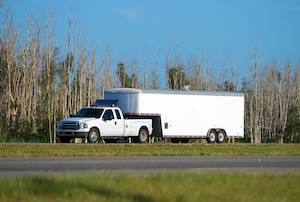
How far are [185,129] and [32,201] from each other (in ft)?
118

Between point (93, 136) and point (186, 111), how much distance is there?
7.52m

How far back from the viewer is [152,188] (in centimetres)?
1312

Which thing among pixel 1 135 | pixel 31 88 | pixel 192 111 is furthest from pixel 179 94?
pixel 31 88

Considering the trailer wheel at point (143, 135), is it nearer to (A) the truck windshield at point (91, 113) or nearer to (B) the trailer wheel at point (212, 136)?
(A) the truck windshield at point (91, 113)

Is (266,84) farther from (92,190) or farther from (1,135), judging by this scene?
(92,190)

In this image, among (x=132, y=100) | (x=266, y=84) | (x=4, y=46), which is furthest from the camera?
(x=266, y=84)

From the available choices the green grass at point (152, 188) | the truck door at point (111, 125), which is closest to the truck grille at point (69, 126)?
the truck door at point (111, 125)

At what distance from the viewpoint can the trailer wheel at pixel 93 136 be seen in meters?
41.9

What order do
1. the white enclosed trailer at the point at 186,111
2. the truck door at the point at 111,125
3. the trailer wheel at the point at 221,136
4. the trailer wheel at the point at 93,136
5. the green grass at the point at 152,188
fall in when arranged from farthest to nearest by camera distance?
the trailer wheel at the point at 221,136 < the white enclosed trailer at the point at 186,111 < the truck door at the point at 111,125 < the trailer wheel at the point at 93,136 < the green grass at the point at 152,188

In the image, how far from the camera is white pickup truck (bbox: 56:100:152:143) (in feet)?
137

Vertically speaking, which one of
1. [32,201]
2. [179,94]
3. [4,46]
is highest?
[4,46]

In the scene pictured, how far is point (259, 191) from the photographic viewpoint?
44.1ft

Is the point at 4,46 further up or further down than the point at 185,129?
further up

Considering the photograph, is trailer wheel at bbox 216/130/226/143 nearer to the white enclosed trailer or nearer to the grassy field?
the white enclosed trailer
